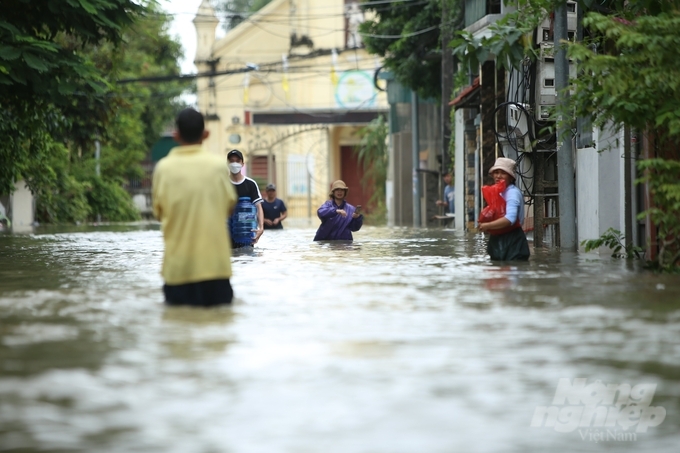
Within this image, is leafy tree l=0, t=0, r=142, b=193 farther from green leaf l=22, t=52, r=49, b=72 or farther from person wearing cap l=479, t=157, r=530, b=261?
person wearing cap l=479, t=157, r=530, b=261

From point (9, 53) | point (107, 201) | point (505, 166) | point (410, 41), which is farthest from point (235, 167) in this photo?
point (107, 201)

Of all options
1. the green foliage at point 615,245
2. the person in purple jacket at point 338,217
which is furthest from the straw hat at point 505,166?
the person in purple jacket at point 338,217

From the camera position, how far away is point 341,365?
6.41 metres

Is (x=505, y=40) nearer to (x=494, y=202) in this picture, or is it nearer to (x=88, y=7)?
(x=494, y=202)

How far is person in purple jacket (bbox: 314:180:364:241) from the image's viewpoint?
1952 cm

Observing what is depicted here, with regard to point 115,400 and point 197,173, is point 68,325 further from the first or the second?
point 115,400

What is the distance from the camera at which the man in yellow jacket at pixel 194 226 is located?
9141 mm

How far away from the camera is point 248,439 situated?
4.89m

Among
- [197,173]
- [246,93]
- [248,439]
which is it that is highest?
[246,93]

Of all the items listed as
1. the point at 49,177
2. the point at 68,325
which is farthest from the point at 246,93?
the point at 68,325

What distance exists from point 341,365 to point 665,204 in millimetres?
6151

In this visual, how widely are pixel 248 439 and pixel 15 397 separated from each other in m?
1.41

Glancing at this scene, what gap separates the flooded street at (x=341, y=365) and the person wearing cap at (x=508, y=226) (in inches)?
100

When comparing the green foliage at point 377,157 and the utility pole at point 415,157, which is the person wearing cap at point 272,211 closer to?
the utility pole at point 415,157
